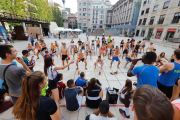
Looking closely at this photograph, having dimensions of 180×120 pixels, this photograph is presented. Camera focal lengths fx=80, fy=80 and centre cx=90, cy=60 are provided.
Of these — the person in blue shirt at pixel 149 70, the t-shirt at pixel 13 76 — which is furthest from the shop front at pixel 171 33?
the t-shirt at pixel 13 76

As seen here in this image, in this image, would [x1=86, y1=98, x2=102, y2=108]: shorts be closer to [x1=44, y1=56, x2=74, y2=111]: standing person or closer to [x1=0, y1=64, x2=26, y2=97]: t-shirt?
[x1=44, y1=56, x2=74, y2=111]: standing person

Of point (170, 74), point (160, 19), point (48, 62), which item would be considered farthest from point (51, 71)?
point (160, 19)

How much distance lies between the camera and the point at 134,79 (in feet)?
17.9

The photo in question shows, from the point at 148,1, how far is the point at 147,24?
308 inches

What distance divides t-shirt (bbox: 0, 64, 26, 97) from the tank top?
4.16m

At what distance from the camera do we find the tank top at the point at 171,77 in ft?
7.77

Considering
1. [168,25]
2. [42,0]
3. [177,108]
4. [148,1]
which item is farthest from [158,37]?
[42,0]

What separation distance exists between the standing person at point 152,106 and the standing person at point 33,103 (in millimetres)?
1272

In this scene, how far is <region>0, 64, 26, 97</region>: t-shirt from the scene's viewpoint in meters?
1.84

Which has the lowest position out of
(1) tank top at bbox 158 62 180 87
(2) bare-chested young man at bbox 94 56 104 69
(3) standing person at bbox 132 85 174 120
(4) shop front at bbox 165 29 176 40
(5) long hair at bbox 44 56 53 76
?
(2) bare-chested young man at bbox 94 56 104 69

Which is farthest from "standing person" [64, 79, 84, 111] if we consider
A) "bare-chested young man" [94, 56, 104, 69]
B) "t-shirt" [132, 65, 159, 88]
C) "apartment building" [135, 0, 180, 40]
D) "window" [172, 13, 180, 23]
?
"window" [172, 13, 180, 23]

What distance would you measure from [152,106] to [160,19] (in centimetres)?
3225

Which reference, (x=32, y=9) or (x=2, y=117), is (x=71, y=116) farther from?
(x=32, y=9)

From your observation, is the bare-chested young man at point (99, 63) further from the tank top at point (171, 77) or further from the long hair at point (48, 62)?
the long hair at point (48, 62)
